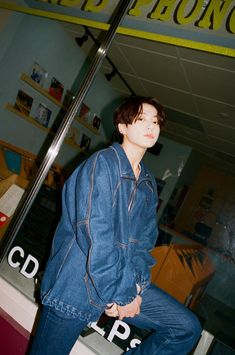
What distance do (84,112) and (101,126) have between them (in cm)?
79

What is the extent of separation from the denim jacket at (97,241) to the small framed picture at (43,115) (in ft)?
11.1

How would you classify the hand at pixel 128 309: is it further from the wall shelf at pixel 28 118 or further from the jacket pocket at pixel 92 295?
the wall shelf at pixel 28 118

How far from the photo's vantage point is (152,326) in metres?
1.31

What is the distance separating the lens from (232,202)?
8.82 m

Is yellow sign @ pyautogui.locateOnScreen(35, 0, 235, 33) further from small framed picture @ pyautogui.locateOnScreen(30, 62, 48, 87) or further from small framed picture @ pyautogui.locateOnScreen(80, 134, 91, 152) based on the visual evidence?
small framed picture @ pyautogui.locateOnScreen(80, 134, 91, 152)

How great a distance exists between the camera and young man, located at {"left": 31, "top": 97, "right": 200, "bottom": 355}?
1074mm

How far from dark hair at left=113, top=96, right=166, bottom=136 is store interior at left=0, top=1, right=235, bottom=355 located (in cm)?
72

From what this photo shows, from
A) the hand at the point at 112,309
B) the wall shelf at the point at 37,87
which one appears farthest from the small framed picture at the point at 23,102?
the hand at the point at 112,309

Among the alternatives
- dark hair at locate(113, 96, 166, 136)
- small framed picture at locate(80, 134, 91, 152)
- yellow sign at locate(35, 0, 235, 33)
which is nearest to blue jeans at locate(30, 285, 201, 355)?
dark hair at locate(113, 96, 166, 136)

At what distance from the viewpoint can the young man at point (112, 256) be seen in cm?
107

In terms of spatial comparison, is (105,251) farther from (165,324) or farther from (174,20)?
(174,20)

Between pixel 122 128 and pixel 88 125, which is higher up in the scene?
pixel 88 125

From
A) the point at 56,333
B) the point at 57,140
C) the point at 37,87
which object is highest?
the point at 37,87

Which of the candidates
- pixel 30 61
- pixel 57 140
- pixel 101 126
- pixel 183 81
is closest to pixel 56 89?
pixel 30 61
